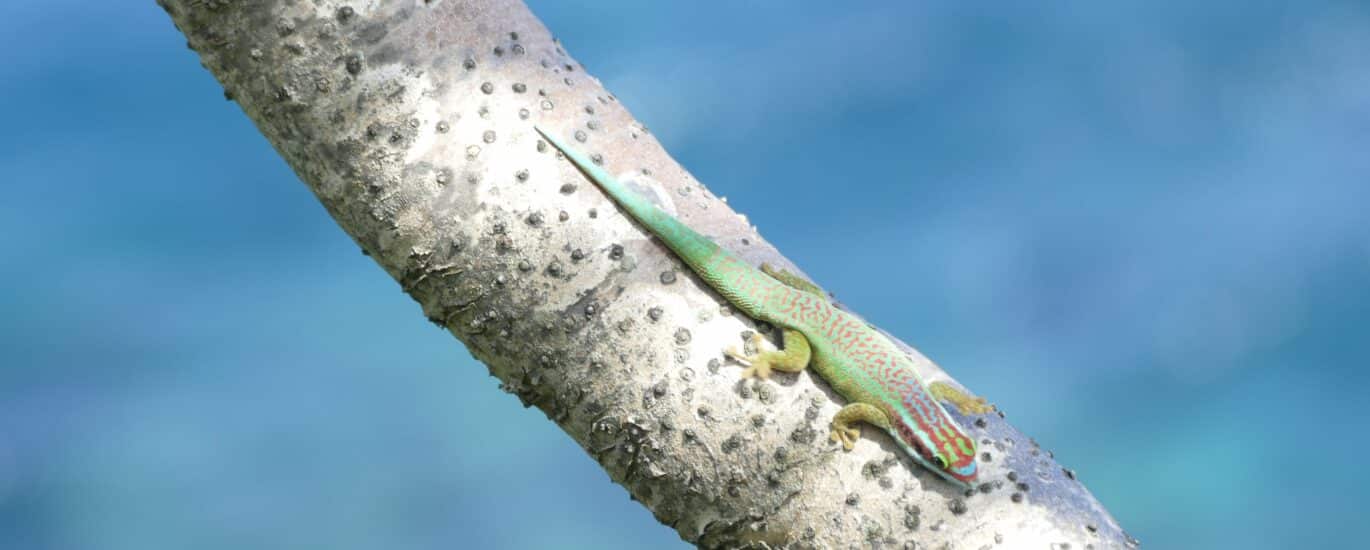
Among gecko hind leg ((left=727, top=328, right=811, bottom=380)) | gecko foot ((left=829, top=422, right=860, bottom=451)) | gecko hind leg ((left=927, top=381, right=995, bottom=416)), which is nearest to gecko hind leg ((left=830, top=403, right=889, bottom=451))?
gecko foot ((left=829, top=422, right=860, bottom=451))

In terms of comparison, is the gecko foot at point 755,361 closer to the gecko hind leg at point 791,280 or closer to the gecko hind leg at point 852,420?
the gecko hind leg at point 852,420

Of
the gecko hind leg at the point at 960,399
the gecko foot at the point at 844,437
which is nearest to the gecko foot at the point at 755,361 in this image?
the gecko foot at the point at 844,437

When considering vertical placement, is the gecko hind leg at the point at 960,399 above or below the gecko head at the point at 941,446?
above

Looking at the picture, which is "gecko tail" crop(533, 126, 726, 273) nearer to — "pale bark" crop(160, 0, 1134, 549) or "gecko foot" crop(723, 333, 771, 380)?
"pale bark" crop(160, 0, 1134, 549)

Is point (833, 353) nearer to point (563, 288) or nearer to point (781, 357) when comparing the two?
point (781, 357)

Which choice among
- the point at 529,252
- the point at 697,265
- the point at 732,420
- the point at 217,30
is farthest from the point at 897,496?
the point at 217,30

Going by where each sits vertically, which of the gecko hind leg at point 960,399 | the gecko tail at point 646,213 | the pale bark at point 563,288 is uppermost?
the gecko hind leg at point 960,399

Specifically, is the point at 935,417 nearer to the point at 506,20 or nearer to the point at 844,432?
the point at 844,432
